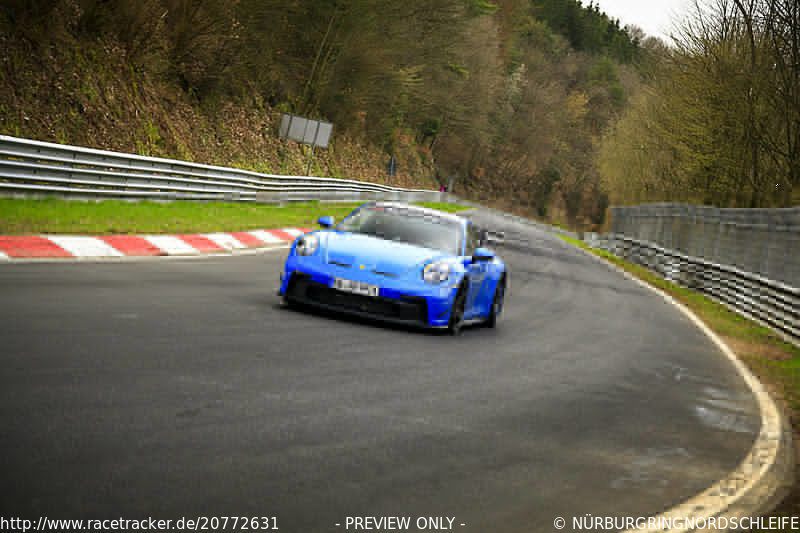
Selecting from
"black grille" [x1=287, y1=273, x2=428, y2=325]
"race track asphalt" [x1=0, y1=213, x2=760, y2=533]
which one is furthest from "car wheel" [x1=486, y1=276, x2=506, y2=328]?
"black grille" [x1=287, y1=273, x2=428, y2=325]

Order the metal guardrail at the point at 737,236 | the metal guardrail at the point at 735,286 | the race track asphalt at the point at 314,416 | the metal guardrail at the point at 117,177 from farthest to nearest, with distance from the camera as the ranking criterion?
the metal guardrail at the point at 737,236
the metal guardrail at the point at 735,286
the metal guardrail at the point at 117,177
the race track asphalt at the point at 314,416

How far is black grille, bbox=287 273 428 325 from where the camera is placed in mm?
9055

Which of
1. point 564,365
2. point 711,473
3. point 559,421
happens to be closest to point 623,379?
point 564,365

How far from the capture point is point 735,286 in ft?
71.8

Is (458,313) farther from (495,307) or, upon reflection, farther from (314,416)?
(314,416)

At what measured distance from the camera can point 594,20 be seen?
139750 millimetres

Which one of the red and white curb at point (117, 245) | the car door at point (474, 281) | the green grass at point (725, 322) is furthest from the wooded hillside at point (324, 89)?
the car door at point (474, 281)

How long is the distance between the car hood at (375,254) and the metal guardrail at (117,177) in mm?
8819

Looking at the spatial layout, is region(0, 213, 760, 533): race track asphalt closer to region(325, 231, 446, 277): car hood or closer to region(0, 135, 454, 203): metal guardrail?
region(325, 231, 446, 277): car hood

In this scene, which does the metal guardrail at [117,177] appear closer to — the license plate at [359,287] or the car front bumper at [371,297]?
the car front bumper at [371,297]

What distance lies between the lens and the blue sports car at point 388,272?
9.05 m

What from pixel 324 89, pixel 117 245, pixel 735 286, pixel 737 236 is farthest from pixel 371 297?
pixel 324 89

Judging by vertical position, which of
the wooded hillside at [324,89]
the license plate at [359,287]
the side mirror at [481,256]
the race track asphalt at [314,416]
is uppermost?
the wooded hillside at [324,89]

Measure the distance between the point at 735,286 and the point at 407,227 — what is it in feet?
46.5
